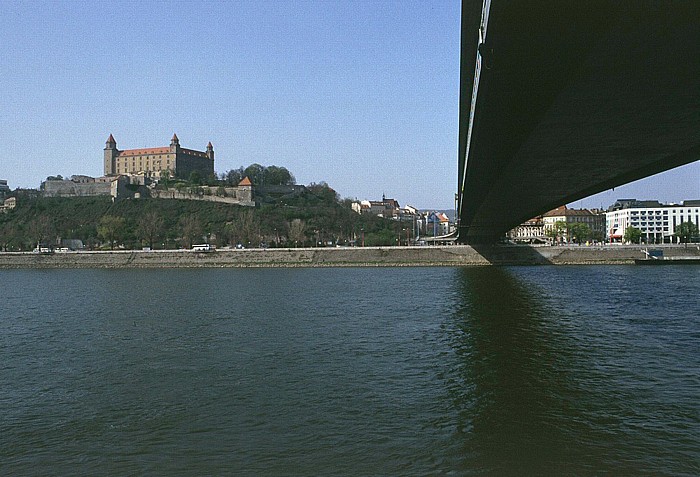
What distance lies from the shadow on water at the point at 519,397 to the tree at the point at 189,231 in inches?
2599

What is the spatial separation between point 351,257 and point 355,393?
4963 cm

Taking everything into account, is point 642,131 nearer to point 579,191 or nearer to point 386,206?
point 579,191

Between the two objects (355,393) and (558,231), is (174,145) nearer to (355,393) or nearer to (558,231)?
(558,231)

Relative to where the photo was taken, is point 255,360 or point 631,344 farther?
point 631,344

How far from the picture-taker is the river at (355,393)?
24.5 feet

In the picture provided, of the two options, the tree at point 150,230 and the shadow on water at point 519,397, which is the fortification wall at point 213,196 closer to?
the tree at point 150,230

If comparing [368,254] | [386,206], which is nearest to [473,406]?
[368,254]

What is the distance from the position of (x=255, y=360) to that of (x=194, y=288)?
2212 centimetres

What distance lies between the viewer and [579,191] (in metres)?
24.7

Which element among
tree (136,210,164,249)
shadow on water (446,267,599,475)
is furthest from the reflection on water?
tree (136,210,164,249)

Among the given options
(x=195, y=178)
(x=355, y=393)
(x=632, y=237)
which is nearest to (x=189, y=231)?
(x=195, y=178)

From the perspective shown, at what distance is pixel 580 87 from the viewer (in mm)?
10461

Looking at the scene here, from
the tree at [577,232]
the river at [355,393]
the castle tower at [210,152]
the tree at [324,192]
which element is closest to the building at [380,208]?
the tree at [324,192]

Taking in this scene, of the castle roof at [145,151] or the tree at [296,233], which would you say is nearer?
the tree at [296,233]
